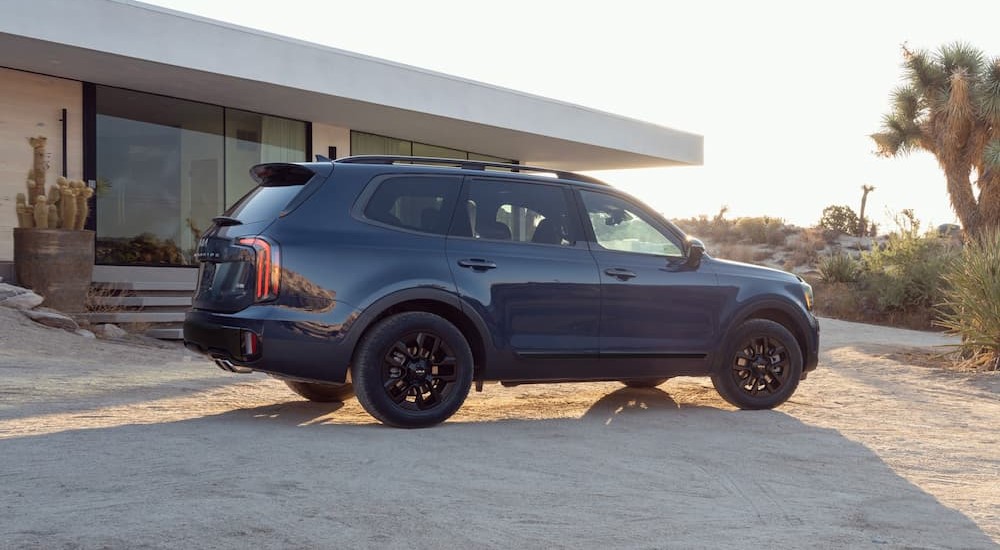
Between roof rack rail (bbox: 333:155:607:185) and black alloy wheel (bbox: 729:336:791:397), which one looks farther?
black alloy wheel (bbox: 729:336:791:397)

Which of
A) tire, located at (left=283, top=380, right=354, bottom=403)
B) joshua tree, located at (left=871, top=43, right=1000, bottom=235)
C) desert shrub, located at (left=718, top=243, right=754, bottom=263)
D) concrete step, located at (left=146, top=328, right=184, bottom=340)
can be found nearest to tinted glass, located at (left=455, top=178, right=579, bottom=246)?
tire, located at (left=283, top=380, right=354, bottom=403)

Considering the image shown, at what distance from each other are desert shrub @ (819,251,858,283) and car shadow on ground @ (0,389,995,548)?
726 inches

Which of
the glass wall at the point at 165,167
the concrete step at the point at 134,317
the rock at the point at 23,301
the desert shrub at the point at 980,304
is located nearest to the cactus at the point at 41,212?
the rock at the point at 23,301

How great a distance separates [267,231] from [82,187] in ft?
28.6

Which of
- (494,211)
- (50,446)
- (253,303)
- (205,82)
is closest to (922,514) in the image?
(494,211)

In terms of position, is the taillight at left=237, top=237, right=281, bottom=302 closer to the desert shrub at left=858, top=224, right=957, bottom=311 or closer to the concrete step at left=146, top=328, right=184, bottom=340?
the concrete step at left=146, top=328, right=184, bottom=340

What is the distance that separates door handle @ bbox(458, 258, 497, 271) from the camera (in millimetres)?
6910

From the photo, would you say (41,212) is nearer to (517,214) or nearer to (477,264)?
(517,214)

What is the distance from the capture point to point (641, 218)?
25.9 feet

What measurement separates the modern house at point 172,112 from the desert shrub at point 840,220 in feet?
90.8

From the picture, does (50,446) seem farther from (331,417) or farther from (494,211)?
(494,211)

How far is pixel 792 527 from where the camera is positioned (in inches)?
181

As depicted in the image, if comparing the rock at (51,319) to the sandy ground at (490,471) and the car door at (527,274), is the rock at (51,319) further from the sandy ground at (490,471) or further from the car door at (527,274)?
the car door at (527,274)

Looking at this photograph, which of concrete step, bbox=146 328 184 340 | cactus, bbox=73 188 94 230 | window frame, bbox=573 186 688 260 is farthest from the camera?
concrete step, bbox=146 328 184 340
